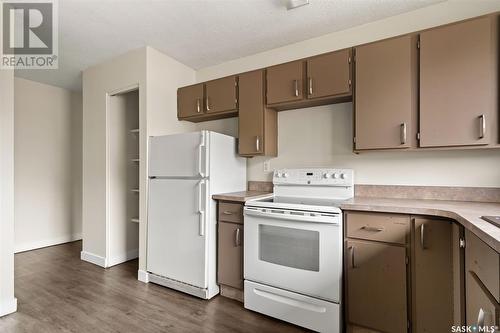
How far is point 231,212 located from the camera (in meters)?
2.36

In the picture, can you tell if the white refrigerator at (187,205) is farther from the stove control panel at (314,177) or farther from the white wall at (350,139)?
the white wall at (350,139)

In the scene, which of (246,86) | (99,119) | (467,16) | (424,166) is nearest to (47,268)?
(99,119)

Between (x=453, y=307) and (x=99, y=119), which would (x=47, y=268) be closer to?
(x=99, y=119)

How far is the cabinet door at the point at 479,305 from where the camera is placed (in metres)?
0.98

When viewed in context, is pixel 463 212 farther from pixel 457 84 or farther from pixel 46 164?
pixel 46 164

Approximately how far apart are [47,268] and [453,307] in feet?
13.2

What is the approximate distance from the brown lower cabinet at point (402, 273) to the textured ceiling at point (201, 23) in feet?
5.71

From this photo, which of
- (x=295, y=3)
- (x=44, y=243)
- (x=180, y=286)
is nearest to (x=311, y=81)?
(x=295, y=3)

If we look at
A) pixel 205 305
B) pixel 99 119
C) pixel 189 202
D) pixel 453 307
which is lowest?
pixel 205 305

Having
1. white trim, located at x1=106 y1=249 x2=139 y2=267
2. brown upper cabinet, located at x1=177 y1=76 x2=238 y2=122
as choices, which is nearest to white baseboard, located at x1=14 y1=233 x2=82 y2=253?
white trim, located at x1=106 y1=249 x2=139 y2=267

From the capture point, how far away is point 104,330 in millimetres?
1879

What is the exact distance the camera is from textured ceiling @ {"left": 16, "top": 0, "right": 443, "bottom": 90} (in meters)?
2.08

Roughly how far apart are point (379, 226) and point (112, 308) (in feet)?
7.49

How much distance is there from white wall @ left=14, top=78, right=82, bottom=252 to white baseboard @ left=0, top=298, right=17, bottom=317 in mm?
2079
